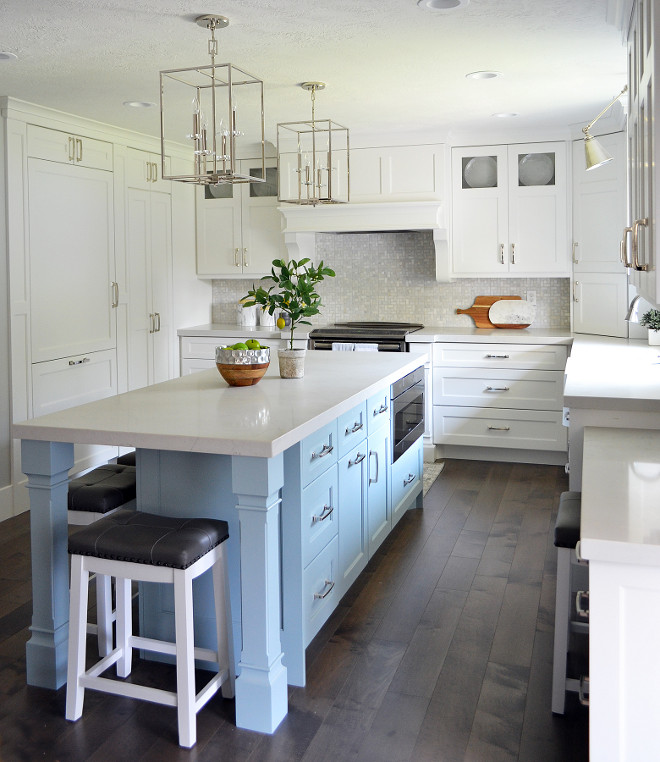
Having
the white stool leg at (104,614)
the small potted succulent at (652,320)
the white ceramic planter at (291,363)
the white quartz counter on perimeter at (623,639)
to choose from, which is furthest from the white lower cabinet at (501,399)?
the white quartz counter on perimeter at (623,639)

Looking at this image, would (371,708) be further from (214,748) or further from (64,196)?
(64,196)

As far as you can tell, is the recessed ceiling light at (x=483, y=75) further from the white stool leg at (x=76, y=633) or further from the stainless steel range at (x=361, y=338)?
the white stool leg at (x=76, y=633)

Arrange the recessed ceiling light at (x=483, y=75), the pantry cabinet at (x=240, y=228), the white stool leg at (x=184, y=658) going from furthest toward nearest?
the pantry cabinet at (x=240, y=228) → the recessed ceiling light at (x=483, y=75) → the white stool leg at (x=184, y=658)

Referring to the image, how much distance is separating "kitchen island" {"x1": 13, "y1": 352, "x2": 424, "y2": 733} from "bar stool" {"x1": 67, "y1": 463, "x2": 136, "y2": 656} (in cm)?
12

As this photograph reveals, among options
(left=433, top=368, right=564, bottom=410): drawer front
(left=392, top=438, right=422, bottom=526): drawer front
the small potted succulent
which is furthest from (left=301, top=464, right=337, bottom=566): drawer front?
(left=433, top=368, right=564, bottom=410): drawer front

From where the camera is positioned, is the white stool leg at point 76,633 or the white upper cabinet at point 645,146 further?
Result: the white stool leg at point 76,633

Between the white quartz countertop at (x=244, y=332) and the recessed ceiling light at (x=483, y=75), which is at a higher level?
the recessed ceiling light at (x=483, y=75)

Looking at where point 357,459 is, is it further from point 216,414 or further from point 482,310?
point 482,310

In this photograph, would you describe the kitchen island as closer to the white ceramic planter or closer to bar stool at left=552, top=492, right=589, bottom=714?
the white ceramic planter

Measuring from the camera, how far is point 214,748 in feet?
7.55

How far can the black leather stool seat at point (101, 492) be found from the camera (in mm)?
2773

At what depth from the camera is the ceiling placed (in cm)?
305

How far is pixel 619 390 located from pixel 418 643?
50.7 inches

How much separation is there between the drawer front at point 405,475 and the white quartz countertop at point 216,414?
1.92 feet
